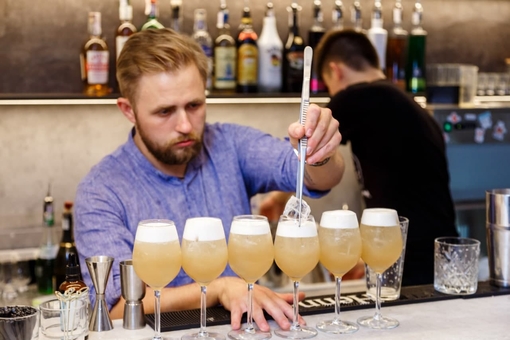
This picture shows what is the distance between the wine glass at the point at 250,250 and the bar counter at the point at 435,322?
0.33 ft

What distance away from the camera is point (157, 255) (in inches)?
58.4

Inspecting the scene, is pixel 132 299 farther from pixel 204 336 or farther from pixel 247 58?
pixel 247 58

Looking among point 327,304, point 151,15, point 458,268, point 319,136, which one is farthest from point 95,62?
point 458,268

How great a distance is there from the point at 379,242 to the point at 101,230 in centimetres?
75

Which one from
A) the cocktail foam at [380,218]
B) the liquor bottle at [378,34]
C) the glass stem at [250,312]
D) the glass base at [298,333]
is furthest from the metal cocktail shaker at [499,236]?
the liquor bottle at [378,34]

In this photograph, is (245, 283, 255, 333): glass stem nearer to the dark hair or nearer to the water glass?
the water glass

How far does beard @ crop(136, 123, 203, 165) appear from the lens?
2.14 meters

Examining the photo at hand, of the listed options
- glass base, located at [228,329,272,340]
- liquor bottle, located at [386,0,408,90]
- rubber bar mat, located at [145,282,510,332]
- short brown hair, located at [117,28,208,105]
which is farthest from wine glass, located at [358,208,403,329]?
liquor bottle, located at [386,0,408,90]

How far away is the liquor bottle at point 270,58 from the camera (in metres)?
3.14

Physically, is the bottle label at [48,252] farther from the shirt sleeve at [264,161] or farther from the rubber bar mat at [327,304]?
the rubber bar mat at [327,304]

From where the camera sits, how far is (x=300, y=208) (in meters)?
1.52

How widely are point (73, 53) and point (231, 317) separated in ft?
5.62

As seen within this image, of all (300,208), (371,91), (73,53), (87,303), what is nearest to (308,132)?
(300,208)

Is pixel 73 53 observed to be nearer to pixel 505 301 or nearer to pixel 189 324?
pixel 189 324
